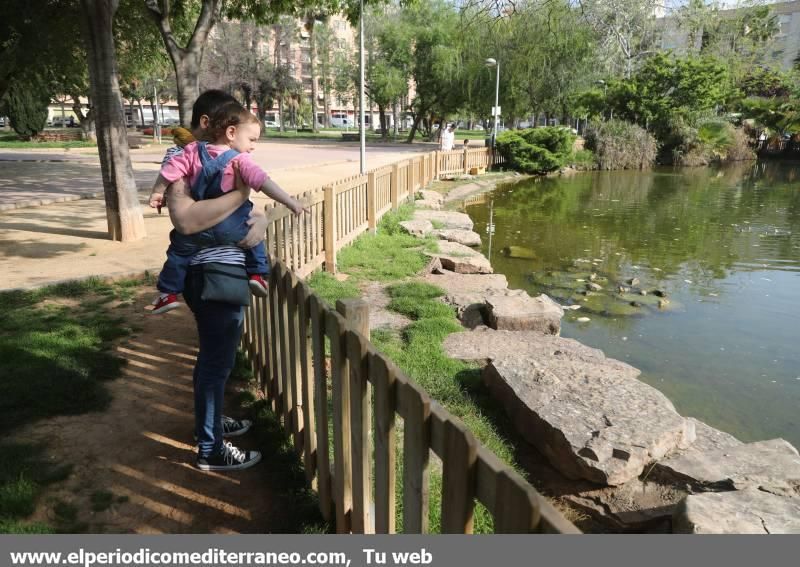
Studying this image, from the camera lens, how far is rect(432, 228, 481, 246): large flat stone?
11531 mm

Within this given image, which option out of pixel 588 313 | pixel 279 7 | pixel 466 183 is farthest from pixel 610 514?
pixel 466 183

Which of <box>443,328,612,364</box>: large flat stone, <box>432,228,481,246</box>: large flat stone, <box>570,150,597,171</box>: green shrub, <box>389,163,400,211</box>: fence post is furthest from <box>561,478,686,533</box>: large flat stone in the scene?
<box>570,150,597,171</box>: green shrub

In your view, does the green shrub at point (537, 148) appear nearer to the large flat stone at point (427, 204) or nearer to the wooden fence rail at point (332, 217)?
the large flat stone at point (427, 204)

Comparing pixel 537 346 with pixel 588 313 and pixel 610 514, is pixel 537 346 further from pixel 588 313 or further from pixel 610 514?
pixel 588 313

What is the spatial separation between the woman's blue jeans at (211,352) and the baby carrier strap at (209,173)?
36 cm

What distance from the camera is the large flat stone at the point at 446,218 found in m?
13.1

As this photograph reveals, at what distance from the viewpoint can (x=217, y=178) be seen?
8.91ft

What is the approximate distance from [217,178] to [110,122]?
6621 millimetres

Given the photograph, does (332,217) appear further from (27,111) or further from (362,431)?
(27,111)

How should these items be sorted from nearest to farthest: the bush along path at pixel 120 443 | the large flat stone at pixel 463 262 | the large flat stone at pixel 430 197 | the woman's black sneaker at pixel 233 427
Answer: the bush along path at pixel 120 443
the woman's black sneaker at pixel 233 427
the large flat stone at pixel 463 262
the large flat stone at pixel 430 197

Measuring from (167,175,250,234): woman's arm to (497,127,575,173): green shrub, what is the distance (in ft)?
90.9

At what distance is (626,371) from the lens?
4812 millimetres

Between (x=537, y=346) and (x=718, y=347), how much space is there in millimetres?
2719

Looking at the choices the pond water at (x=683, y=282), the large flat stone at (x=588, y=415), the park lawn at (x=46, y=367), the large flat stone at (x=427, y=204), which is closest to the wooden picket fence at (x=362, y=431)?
the large flat stone at (x=588, y=415)
